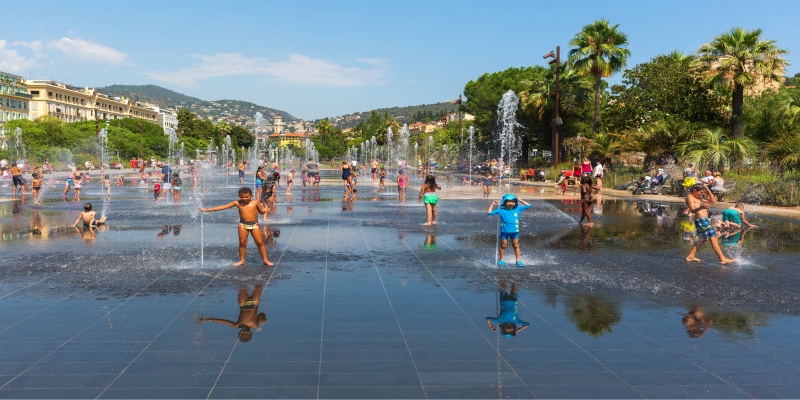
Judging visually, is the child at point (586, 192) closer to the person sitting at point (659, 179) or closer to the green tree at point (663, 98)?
the person sitting at point (659, 179)

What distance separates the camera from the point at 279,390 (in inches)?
164

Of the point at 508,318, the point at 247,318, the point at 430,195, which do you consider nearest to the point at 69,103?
the point at 430,195

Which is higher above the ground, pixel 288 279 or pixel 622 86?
pixel 622 86

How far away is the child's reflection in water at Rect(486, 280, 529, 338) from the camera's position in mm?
5688

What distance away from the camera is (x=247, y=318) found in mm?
5965

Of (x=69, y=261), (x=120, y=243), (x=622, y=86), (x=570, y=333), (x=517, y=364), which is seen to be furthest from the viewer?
(x=622, y=86)

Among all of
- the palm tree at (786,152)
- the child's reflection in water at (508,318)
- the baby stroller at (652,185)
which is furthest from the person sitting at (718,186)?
the child's reflection in water at (508,318)

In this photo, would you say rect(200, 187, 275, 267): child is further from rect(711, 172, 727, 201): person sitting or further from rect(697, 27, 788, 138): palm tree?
rect(697, 27, 788, 138): palm tree

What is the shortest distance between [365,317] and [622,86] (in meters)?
40.6

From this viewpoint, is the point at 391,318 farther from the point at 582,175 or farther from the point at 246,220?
the point at 582,175

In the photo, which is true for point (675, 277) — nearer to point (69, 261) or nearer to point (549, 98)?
point (69, 261)

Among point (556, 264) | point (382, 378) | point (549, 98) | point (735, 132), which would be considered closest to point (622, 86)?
point (549, 98)

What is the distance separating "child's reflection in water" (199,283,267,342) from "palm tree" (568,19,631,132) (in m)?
33.2

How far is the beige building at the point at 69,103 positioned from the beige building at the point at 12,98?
6.73ft
